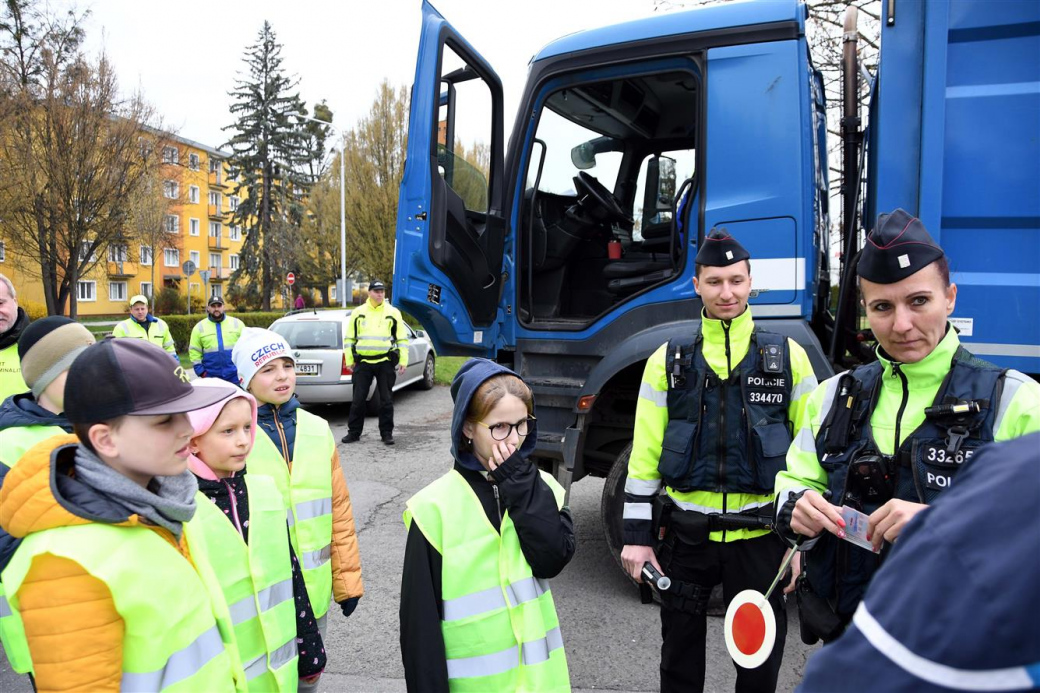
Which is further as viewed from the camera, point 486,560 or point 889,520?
point 486,560

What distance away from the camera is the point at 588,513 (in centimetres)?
530

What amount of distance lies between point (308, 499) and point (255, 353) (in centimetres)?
57

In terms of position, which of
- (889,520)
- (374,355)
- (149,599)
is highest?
(889,520)

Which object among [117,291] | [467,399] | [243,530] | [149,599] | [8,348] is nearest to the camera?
[149,599]

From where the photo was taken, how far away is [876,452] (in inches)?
67.4

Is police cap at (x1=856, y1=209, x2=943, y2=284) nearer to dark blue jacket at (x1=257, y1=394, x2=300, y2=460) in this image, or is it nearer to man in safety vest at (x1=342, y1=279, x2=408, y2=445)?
dark blue jacket at (x1=257, y1=394, x2=300, y2=460)

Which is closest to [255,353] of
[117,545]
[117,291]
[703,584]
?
[117,545]

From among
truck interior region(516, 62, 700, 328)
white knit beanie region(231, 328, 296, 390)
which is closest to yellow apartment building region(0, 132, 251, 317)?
truck interior region(516, 62, 700, 328)

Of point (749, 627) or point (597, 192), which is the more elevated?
point (597, 192)

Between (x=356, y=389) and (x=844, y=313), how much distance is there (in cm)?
566

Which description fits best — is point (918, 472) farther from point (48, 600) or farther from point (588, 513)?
point (588, 513)

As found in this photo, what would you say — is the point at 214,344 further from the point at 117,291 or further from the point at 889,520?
the point at 117,291

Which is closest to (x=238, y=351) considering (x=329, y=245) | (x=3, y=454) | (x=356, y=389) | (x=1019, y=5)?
(x=3, y=454)

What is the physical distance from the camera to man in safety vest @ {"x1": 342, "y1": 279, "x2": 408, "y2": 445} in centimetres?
788
